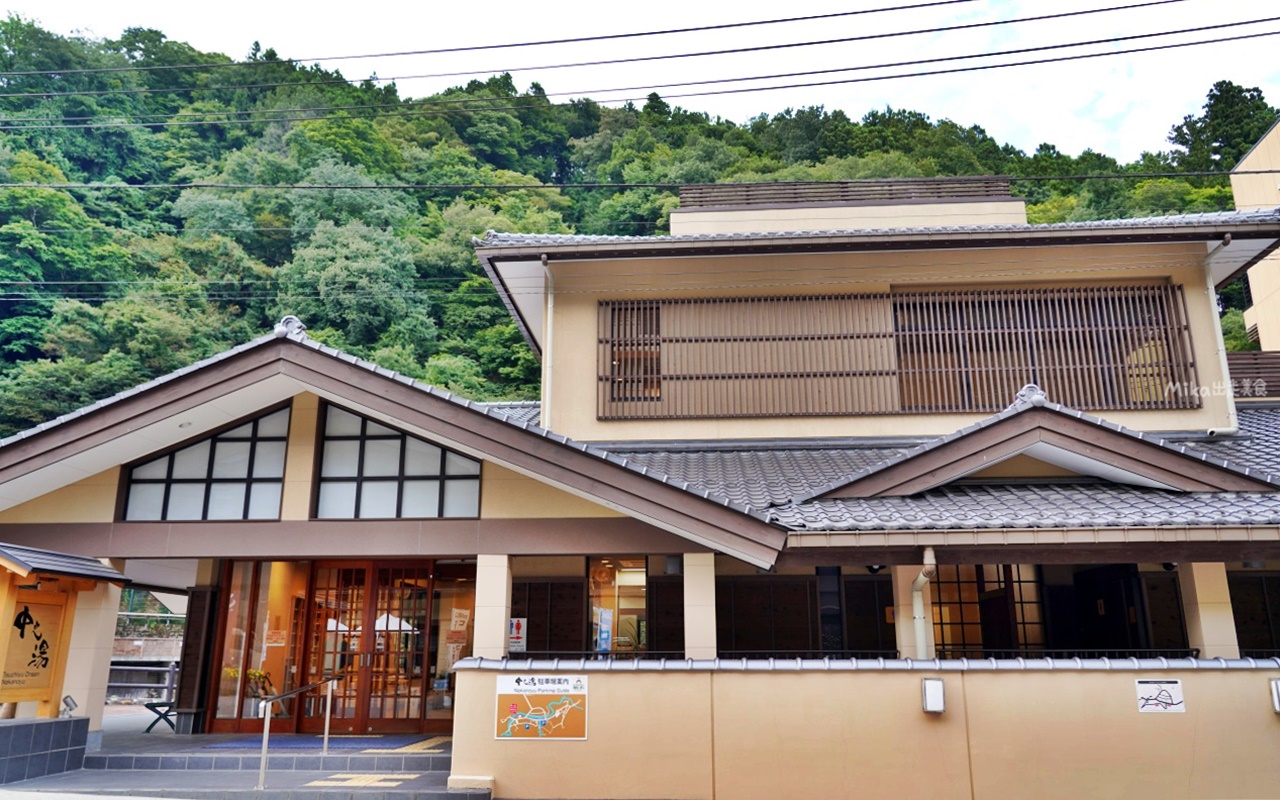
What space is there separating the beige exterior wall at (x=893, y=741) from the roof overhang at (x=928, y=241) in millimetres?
6600

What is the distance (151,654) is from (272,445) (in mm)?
17374

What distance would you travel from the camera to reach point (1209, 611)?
941 cm

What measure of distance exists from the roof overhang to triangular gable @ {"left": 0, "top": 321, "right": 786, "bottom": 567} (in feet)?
12.1

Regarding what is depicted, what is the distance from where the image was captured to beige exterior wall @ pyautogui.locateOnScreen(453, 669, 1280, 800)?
7.92 metres

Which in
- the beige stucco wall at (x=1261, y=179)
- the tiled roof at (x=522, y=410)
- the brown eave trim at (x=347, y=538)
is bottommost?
the brown eave trim at (x=347, y=538)

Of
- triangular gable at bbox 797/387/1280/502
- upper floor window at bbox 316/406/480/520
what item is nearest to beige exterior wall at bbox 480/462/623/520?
upper floor window at bbox 316/406/480/520

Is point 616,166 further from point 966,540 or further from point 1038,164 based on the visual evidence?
point 966,540

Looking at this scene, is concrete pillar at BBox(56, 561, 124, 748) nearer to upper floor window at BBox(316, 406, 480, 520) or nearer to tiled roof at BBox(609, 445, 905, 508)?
upper floor window at BBox(316, 406, 480, 520)

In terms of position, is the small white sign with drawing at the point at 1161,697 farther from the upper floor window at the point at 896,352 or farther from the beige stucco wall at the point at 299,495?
the beige stucco wall at the point at 299,495

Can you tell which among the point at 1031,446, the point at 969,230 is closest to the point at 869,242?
the point at 969,230

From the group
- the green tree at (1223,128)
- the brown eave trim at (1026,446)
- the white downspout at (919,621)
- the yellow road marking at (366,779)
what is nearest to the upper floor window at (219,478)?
the yellow road marking at (366,779)

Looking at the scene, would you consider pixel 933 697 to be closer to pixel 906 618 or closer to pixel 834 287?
pixel 906 618

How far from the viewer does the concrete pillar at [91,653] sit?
1018 centimetres

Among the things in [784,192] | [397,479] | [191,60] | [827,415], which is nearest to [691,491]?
[397,479]
